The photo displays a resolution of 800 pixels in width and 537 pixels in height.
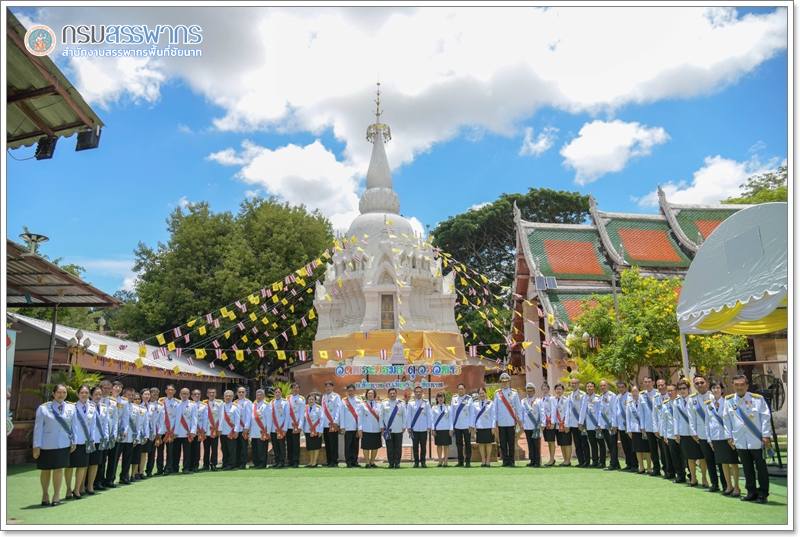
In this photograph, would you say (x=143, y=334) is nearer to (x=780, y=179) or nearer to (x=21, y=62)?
(x=21, y=62)

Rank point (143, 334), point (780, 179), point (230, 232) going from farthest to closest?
point (780, 179), point (230, 232), point (143, 334)

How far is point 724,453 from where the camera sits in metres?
7.55

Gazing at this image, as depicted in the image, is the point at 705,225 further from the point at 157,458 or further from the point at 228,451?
the point at 157,458

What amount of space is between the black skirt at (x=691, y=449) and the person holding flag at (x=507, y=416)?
361 centimetres

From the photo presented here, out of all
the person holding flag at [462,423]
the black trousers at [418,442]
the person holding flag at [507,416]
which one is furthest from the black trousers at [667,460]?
the black trousers at [418,442]

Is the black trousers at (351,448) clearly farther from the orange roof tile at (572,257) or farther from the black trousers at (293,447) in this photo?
the orange roof tile at (572,257)

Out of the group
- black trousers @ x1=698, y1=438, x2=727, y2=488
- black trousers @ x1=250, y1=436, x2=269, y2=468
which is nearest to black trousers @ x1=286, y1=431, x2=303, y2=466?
black trousers @ x1=250, y1=436, x2=269, y2=468

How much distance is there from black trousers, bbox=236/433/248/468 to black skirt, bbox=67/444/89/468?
12.6 ft

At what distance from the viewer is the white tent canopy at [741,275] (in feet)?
26.0

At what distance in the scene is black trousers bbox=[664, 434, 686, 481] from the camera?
874 centimetres

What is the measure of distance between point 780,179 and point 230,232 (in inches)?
1213

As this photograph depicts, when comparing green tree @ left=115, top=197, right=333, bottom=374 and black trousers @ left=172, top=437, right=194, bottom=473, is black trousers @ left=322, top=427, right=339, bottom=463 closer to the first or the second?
black trousers @ left=172, top=437, right=194, bottom=473

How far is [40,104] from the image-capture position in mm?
9156
